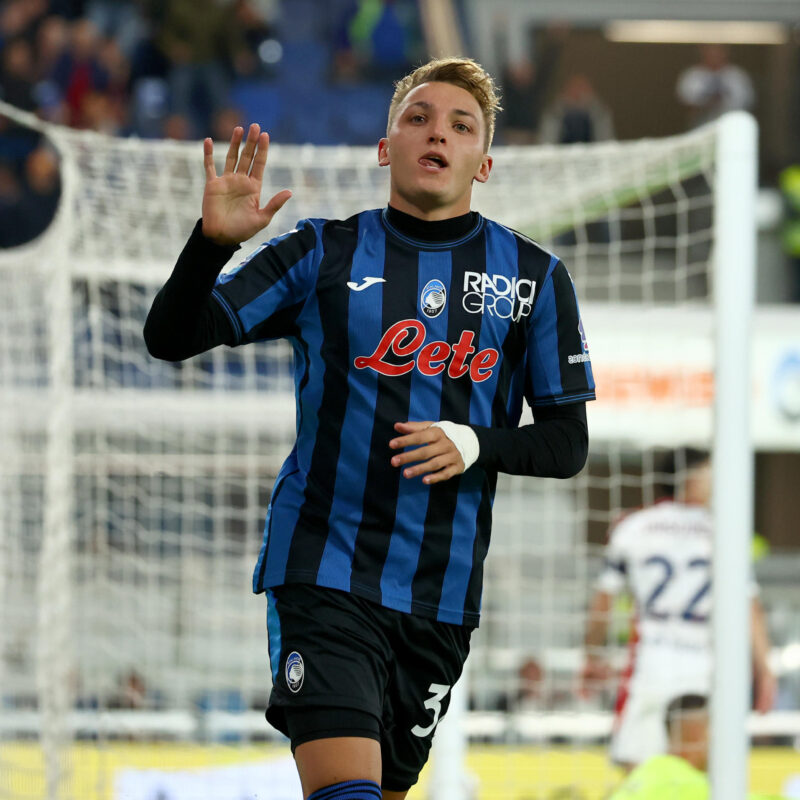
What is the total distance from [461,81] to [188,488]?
4441mm

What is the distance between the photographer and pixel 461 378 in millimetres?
2559

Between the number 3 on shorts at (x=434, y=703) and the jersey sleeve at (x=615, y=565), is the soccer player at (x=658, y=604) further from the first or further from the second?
the number 3 on shorts at (x=434, y=703)

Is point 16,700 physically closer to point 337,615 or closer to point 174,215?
point 174,215

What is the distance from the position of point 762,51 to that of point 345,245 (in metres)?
13.0

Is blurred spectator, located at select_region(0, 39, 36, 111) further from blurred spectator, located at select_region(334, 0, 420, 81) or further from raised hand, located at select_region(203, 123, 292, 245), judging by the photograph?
raised hand, located at select_region(203, 123, 292, 245)

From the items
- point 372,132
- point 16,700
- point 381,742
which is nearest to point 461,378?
point 381,742

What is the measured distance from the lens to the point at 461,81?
104 inches

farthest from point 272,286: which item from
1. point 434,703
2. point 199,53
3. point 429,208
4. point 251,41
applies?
point 251,41

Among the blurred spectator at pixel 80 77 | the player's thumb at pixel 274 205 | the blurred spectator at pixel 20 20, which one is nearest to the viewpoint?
the player's thumb at pixel 274 205

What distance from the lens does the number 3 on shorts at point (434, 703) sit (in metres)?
2.59

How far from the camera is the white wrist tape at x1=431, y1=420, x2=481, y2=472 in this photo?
2387 millimetres

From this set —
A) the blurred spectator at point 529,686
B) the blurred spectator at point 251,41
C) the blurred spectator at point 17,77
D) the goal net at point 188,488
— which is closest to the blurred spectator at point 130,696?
the goal net at point 188,488

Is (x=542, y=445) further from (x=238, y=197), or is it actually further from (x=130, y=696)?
(x=130, y=696)

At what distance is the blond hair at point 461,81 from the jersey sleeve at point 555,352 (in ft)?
1.07
